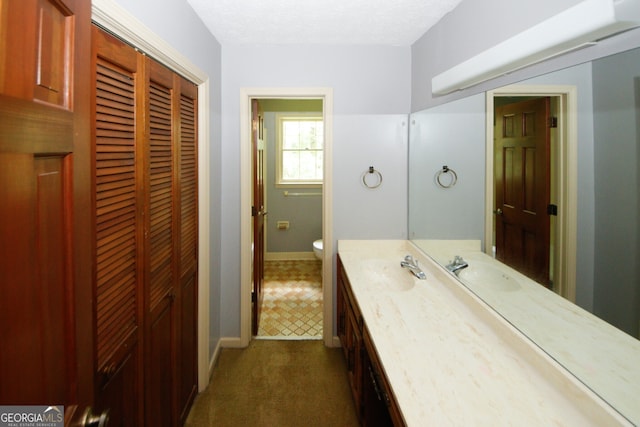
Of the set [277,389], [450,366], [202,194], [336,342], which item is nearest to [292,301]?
[336,342]

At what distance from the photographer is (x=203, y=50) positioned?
2.13 m

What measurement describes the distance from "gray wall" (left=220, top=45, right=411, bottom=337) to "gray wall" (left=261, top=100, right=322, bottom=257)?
233 centimetres

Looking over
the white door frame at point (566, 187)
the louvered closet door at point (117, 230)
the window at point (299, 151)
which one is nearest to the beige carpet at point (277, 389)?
the louvered closet door at point (117, 230)

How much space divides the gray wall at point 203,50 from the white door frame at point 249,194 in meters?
0.18

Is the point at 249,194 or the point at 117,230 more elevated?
the point at 249,194

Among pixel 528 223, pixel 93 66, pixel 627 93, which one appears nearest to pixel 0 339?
pixel 93 66

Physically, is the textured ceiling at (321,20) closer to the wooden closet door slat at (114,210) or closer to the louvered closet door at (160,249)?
the louvered closet door at (160,249)

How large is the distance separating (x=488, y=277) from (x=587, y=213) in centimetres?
62

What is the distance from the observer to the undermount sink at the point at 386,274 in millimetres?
2225

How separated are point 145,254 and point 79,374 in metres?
0.67

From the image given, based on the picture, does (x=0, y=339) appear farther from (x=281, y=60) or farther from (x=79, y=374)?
(x=281, y=60)

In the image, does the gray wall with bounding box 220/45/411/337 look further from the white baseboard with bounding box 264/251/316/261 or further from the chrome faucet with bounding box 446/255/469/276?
the white baseboard with bounding box 264/251/316/261

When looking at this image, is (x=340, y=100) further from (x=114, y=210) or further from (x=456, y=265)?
(x=114, y=210)

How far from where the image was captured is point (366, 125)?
2631 mm
